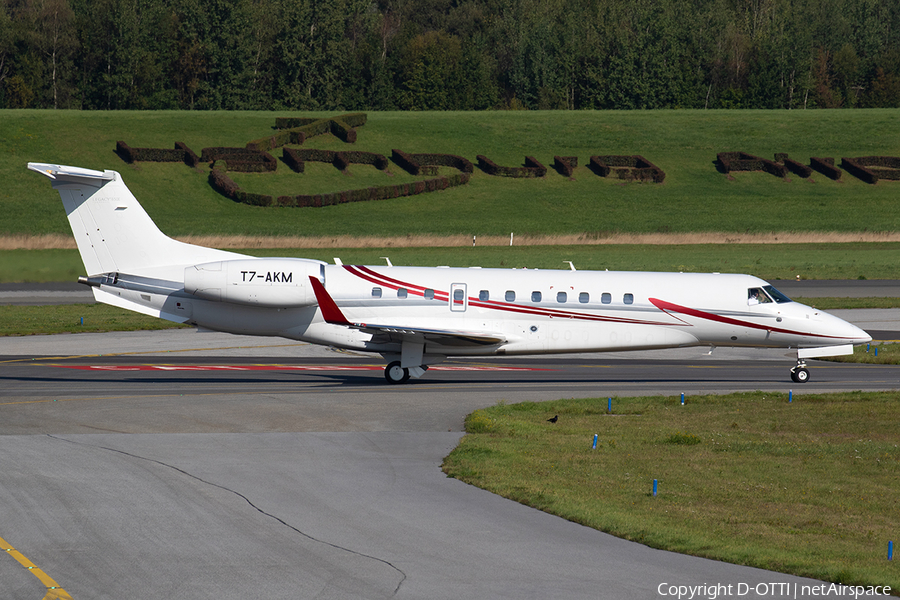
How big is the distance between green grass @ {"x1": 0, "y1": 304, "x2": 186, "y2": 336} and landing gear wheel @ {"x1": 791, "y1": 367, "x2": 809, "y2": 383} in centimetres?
2301

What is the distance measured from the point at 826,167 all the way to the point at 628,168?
730 inches

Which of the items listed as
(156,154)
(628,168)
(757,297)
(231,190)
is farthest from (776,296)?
(156,154)

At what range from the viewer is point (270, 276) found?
26422mm

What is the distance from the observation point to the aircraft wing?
25797mm

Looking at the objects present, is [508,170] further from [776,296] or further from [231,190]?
[776,296]

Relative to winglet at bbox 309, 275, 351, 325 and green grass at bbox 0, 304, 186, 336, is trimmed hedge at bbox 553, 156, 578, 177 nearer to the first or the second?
green grass at bbox 0, 304, 186, 336

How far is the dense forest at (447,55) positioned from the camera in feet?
377

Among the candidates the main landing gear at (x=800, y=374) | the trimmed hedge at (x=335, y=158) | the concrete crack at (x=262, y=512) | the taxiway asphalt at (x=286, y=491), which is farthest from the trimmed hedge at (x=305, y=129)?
the concrete crack at (x=262, y=512)

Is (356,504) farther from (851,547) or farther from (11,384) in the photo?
(11,384)

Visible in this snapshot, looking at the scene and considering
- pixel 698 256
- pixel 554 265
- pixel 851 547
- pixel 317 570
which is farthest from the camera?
pixel 698 256

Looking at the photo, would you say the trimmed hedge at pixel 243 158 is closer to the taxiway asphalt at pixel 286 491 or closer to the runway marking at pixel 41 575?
the taxiway asphalt at pixel 286 491

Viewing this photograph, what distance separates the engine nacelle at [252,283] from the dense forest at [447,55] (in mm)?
95187

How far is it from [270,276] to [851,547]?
17.4 metres

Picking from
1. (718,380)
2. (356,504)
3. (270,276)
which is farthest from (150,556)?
(718,380)
